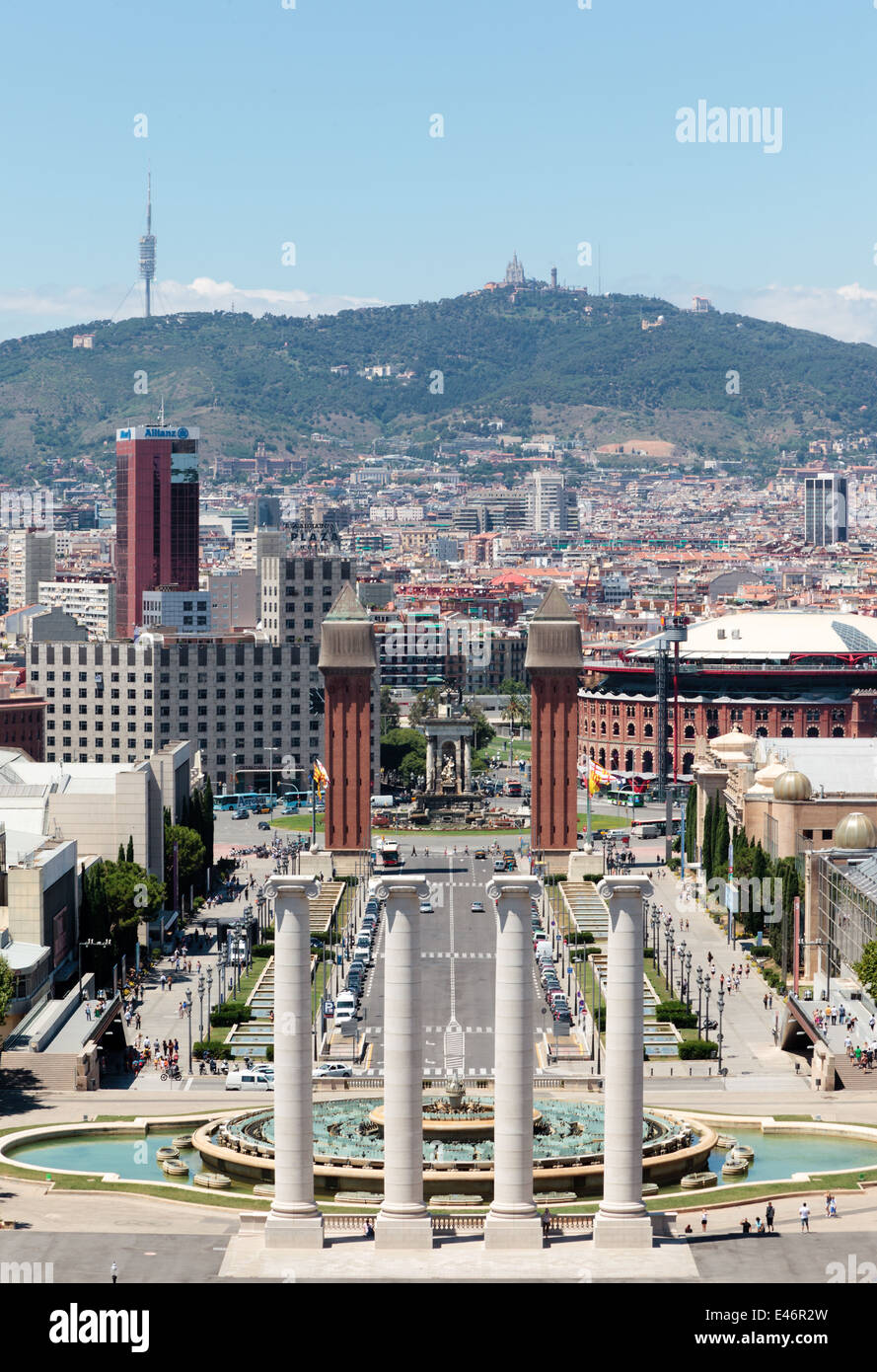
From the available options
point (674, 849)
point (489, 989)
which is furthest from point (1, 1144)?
point (674, 849)

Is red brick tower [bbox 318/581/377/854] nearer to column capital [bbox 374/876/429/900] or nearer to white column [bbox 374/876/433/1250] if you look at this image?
column capital [bbox 374/876/429/900]

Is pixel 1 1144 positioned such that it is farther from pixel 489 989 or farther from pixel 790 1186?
pixel 489 989

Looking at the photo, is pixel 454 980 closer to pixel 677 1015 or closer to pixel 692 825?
pixel 677 1015

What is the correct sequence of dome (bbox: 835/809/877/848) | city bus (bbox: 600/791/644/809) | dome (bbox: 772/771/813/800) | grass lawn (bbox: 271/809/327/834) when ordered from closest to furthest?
dome (bbox: 835/809/877/848), dome (bbox: 772/771/813/800), grass lawn (bbox: 271/809/327/834), city bus (bbox: 600/791/644/809)

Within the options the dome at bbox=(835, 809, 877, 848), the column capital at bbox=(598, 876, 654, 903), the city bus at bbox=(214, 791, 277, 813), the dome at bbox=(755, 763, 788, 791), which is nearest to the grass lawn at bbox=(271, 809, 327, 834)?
the city bus at bbox=(214, 791, 277, 813)

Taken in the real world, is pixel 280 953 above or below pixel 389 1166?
above
